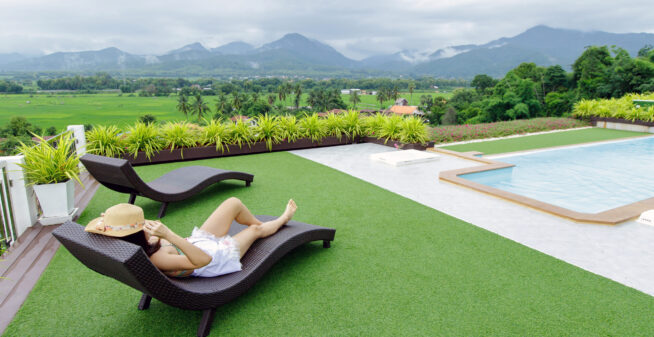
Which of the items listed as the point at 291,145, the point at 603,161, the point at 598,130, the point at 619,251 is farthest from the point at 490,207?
the point at 598,130

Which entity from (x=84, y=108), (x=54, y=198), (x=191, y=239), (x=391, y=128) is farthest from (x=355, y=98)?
(x=191, y=239)

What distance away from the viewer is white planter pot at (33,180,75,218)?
4051 mm

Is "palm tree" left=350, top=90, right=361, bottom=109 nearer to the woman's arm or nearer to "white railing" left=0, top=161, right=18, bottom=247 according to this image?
"white railing" left=0, top=161, right=18, bottom=247

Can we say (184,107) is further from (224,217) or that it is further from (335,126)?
(224,217)

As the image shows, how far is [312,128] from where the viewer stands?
9156mm

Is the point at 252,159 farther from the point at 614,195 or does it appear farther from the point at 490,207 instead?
the point at 614,195

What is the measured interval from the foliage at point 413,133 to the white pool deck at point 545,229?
78.6 inches

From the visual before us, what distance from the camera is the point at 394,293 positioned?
2.90m

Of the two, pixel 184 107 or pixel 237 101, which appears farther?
pixel 237 101

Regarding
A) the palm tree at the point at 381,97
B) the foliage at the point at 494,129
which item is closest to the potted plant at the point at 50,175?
the foliage at the point at 494,129

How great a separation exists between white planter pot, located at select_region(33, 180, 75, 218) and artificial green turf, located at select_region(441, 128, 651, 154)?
7944mm

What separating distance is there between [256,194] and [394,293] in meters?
3.09

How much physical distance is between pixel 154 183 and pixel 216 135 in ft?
10.5

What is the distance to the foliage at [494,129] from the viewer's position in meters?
10.5
